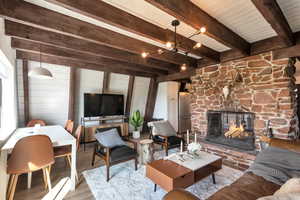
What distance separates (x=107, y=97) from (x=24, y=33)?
9.91 feet

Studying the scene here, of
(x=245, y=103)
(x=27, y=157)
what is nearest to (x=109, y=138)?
(x=27, y=157)

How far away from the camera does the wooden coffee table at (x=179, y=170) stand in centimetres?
196

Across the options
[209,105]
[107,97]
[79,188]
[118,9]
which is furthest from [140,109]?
[118,9]

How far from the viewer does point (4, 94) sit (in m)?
3.12

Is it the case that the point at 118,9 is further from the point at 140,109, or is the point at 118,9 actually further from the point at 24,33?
the point at 140,109

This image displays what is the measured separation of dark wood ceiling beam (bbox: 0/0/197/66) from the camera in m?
1.85

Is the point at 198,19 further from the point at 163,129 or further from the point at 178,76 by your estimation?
the point at 178,76

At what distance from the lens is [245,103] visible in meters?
3.36

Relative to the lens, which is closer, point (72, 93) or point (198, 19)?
point (198, 19)

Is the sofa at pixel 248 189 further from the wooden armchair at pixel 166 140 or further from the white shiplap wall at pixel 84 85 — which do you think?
the white shiplap wall at pixel 84 85

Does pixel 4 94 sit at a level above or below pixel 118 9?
below

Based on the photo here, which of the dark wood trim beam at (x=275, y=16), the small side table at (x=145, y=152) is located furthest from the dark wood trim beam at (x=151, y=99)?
the dark wood trim beam at (x=275, y=16)

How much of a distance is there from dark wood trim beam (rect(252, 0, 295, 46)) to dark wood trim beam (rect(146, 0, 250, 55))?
2.04 feet

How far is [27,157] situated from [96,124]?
3.41 metres
